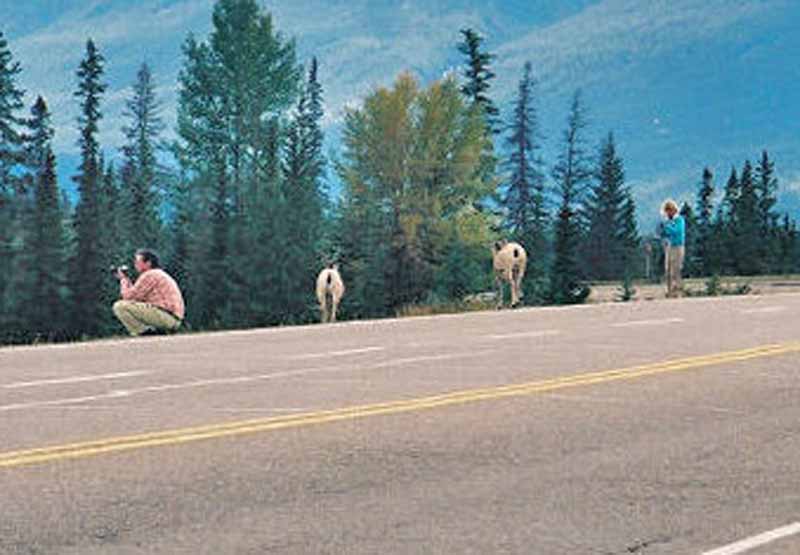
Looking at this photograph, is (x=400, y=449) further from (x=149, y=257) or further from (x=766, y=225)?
(x=766, y=225)

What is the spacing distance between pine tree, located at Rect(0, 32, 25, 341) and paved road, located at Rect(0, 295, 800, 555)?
188 feet

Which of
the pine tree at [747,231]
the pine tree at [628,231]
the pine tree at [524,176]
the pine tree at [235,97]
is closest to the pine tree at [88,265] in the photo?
the pine tree at [235,97]

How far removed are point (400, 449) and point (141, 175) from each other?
331 feet

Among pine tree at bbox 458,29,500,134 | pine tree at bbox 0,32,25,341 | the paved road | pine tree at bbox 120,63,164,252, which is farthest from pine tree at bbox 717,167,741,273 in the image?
the paved road

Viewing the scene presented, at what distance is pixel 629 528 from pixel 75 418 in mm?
5255

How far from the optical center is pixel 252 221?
78.1m

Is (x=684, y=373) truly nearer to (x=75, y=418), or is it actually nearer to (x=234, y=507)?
(x=75, y=418)

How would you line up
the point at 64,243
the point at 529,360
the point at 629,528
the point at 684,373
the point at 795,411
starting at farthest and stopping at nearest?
the point at 64,243 → the point at 529,360 → the point at 684,373 → the point at 795,411 → the point at 629,528

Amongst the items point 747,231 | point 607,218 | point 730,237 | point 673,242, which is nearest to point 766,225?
point 747,231

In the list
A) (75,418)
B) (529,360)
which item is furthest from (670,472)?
(529,360)

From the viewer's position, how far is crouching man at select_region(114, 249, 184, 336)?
886 inches

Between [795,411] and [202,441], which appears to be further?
[795,411]

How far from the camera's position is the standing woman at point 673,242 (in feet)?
113

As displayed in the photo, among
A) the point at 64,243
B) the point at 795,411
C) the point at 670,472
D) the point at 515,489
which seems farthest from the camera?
the point at 64,243
